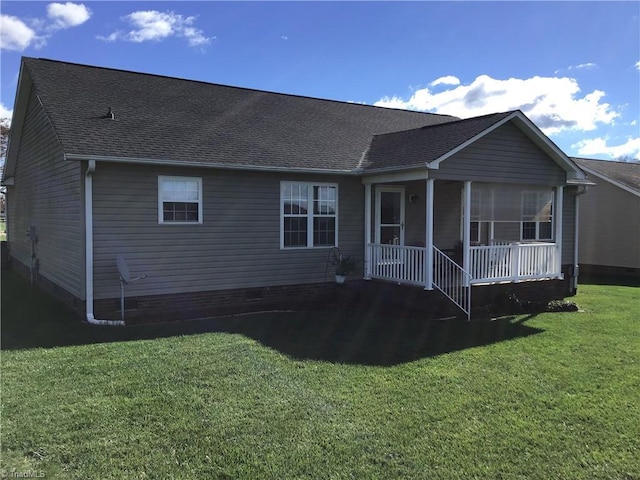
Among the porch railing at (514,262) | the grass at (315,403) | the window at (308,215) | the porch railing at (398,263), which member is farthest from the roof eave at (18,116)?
the porch railing at (514,262)

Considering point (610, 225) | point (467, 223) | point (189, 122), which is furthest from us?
point (610, 225)

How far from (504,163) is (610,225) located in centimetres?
1173

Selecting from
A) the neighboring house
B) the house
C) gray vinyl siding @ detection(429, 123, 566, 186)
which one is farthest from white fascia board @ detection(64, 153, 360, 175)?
the neighboring house

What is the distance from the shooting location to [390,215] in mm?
12312

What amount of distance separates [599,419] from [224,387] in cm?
389

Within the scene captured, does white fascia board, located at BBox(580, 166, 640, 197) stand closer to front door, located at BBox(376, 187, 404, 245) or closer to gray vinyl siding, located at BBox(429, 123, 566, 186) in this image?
gray vinyl siding, located at BBox(429, 123, 566, 186)

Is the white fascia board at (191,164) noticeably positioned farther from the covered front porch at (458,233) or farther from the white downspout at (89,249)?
the covered front porch at (458,233)

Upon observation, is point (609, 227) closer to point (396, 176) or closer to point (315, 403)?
point (396, 176)

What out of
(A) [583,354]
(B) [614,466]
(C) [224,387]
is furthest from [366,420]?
(A) [583,354]

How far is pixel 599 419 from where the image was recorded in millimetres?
4938

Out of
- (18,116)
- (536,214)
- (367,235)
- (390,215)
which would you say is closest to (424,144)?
(390,215)

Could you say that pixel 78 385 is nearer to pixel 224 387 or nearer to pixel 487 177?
pixel 224 387

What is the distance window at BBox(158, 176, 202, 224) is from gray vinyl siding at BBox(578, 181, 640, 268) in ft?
55.3

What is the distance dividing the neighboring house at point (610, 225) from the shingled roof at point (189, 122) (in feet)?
35.2
